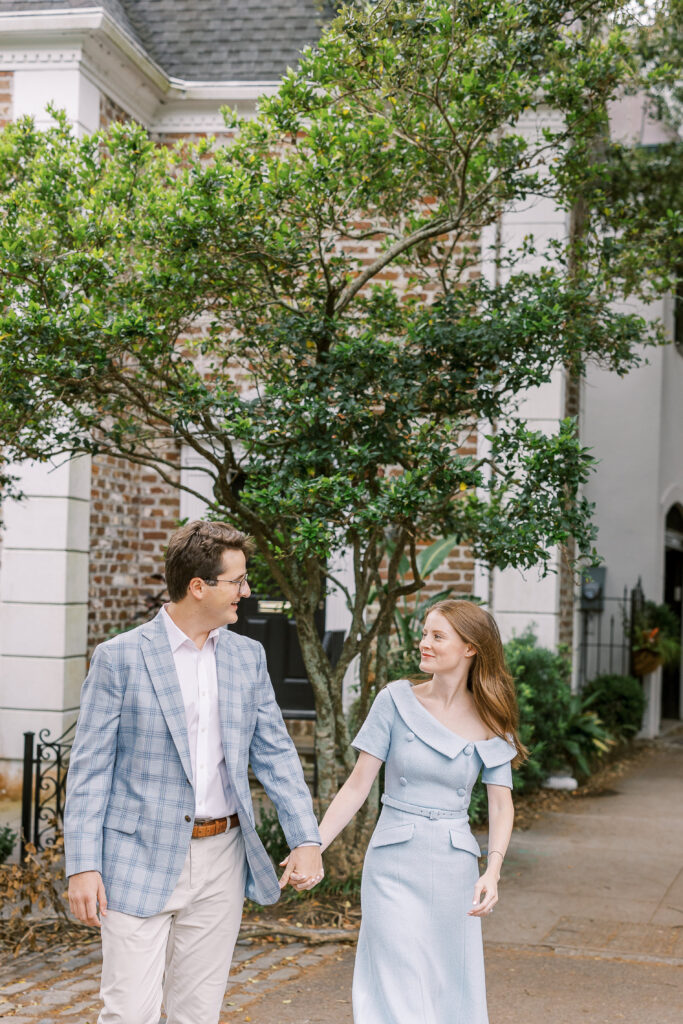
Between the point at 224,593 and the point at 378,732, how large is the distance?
726 millimetres

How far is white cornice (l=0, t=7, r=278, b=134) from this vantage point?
8.79m

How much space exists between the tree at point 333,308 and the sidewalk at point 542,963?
1015mm

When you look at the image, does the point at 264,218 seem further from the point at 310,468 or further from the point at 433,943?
the point at 433,943

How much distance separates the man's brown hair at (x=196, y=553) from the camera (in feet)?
11.3

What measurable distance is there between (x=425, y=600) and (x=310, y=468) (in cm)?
427

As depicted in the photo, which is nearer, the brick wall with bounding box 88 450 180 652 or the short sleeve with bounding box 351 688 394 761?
the short sleeve with bounding box 351 688 394 761

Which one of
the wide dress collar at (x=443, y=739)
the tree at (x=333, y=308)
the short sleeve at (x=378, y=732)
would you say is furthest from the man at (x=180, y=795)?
the tree at (x=333, y=308)

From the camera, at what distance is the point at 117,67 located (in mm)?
9367

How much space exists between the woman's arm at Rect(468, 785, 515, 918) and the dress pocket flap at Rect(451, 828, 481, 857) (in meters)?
0.06

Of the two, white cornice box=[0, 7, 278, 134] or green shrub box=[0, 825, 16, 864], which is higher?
white cornice box=[0, 7, 278, 134]

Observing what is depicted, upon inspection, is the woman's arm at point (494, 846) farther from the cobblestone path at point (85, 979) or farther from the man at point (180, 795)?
the cobblestone path at point (85, 979)

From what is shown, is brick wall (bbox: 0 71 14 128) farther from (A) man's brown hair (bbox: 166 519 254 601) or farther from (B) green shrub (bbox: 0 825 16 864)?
(A) man's brown hair (bbox: 166 519 254 601)

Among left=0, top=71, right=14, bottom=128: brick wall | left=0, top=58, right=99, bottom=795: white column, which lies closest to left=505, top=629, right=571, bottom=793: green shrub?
left=0, top=58, right=99, bottom=795: white column

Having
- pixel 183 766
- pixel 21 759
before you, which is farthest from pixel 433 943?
pixel 21 759
